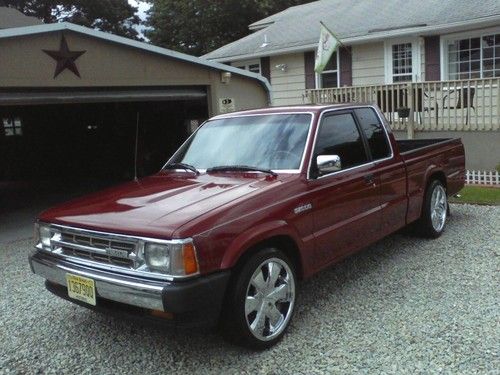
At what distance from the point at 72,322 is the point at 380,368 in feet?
8.80

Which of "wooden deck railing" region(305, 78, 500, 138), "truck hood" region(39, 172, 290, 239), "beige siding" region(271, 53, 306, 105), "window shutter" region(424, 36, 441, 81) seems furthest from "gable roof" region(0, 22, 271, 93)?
"beige siding" region(271, 53, 306, 105)

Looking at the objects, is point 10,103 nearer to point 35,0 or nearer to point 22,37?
point 22,37

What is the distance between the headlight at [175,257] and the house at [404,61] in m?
9.53

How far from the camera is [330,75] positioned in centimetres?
1697

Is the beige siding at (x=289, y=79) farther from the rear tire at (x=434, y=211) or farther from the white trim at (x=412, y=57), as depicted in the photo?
the rear tire at (x=434, y=211)

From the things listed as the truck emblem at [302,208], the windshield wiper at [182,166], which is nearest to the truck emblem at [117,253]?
the truck emblem at [302,208]

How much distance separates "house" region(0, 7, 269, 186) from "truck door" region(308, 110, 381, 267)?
504cm

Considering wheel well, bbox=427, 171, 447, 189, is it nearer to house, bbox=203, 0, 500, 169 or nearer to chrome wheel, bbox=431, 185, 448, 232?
chrome wheel, bbox=431, 185, 448, 232

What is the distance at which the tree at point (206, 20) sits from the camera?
29.7m

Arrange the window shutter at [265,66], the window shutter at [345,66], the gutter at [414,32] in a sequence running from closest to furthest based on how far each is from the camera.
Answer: the gutter at [414,32] → the window shutter at [345,66] → the window shutter at [265,66]

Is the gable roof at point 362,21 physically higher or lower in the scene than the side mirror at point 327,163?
higher

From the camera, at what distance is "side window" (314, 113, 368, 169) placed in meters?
4.84

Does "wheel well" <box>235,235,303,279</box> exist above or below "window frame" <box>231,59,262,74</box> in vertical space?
below

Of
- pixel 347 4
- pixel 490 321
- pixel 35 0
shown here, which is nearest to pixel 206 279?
pixel 490 321
